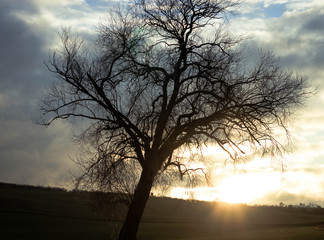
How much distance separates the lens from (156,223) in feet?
156

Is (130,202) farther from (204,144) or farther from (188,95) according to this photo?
(188,95)

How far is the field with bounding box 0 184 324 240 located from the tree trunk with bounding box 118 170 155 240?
3.57 feet

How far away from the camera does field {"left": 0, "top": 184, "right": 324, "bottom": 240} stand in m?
26.9

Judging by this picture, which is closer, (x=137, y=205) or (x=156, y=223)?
(x=137, y=205)

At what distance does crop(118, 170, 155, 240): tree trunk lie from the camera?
14055 millimetres

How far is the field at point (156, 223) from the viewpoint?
26928mm

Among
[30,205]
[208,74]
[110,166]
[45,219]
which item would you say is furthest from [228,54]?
[30,205]

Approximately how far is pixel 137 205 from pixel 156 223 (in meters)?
35.0

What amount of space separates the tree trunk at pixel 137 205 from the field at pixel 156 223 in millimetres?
1090

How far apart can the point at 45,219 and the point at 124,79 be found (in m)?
37.7

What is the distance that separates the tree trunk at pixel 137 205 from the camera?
14.1 m

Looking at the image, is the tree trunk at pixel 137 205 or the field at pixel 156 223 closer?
the tree trunk at pixel 137 205

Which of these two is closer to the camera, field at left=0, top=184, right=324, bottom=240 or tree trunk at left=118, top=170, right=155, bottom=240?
tree trunk at left=118, top=170, right=155, bottom=240

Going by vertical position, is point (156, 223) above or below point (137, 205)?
above
